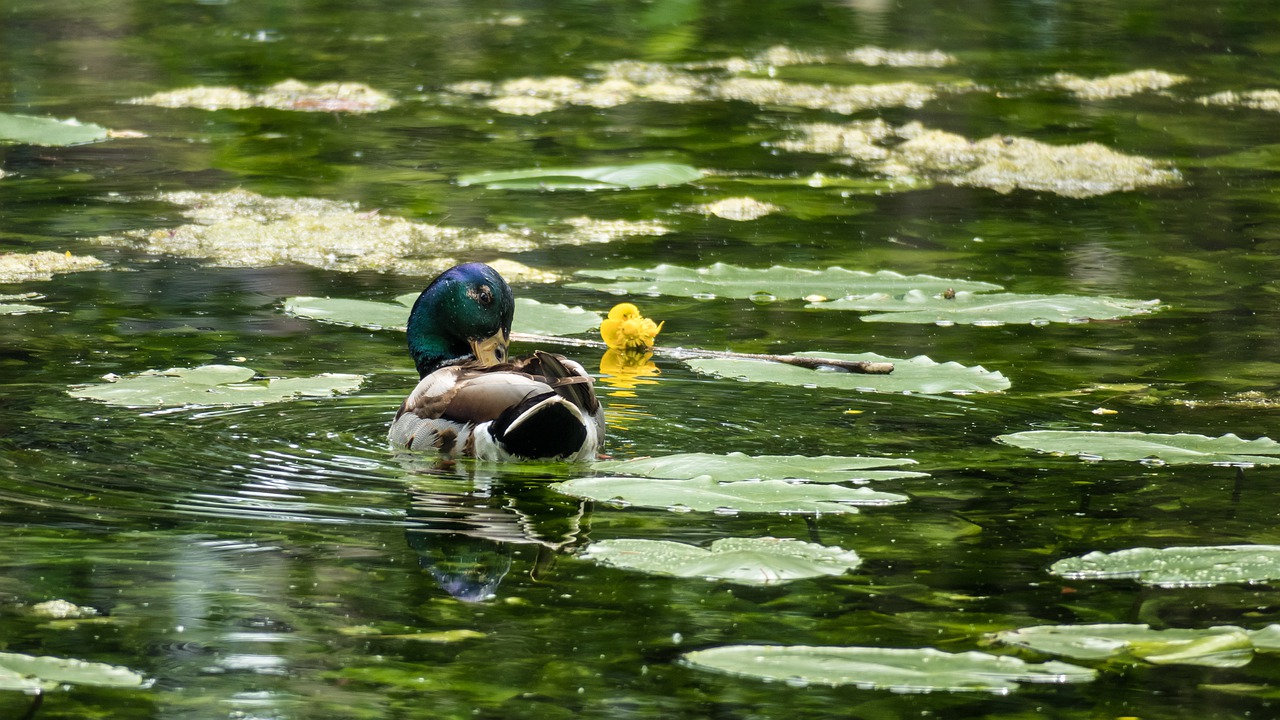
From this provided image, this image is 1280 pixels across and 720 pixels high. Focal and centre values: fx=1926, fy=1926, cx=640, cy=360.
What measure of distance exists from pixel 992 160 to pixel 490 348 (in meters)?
5.78

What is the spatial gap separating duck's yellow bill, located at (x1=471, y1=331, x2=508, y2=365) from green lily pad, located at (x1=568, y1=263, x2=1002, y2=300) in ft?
5.35

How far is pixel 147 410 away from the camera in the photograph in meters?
5.77

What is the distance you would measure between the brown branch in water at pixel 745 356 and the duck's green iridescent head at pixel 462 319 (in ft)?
1.75

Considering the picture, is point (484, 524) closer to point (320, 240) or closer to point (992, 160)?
point (320, 240)

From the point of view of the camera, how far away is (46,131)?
36.0 feet

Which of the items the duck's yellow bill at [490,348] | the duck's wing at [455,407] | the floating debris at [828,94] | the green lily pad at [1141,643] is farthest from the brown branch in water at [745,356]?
the floating debris at [828,94]

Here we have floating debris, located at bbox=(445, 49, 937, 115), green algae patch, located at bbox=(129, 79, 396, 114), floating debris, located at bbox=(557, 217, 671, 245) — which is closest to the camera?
floating debris, located at bbox=(557, 217, 671, 245)

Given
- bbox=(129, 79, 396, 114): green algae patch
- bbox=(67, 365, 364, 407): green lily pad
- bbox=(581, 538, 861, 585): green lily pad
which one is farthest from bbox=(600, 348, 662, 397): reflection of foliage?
bbox=(129, 79, 396, 114): green algae patch

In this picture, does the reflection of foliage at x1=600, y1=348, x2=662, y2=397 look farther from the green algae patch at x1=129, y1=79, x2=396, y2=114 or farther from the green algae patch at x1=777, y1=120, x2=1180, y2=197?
the green algae patch at x1=129, y1=79, x2=396, y2=114

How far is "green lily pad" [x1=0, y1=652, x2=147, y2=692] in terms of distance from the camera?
341cm

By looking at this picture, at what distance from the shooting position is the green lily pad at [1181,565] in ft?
13.8

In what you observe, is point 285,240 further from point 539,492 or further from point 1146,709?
point 1146,709

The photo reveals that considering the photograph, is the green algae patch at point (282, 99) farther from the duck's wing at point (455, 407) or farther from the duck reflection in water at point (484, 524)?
the duck reflection in water at point (484, 524)

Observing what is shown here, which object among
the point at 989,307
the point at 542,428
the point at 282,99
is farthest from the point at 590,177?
the point at 542,428
